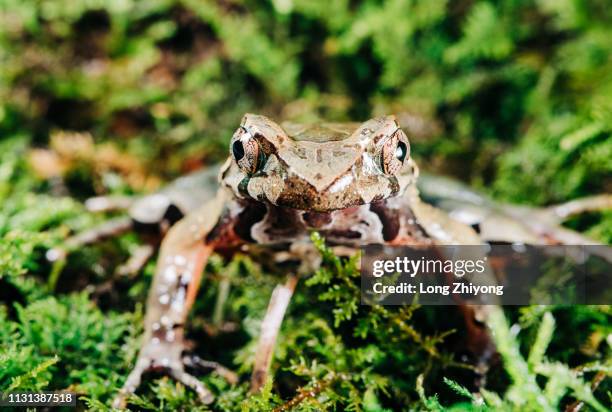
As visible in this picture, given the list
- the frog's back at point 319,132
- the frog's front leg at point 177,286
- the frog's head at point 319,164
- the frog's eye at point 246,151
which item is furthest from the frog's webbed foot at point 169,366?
the frog's back at point 319,132

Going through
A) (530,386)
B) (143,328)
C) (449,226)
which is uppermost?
(449,226)

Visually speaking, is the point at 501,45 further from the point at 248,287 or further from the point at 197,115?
the point at 248,287

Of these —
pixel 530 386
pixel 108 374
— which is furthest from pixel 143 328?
pixel 530 386

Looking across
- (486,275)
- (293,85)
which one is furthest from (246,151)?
(293,85)

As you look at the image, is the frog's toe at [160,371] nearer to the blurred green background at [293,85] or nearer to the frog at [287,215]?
Result: the frog at [287,215]

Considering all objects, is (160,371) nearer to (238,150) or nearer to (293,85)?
(238,150)

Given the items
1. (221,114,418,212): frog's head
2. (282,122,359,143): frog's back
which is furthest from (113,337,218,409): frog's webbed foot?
(282,122,359,143): frog's back

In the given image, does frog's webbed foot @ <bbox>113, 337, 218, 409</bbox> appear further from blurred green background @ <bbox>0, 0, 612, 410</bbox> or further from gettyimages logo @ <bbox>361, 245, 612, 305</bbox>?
blurred green background @ <bbox>0, 0, 612, 410</bbox>
